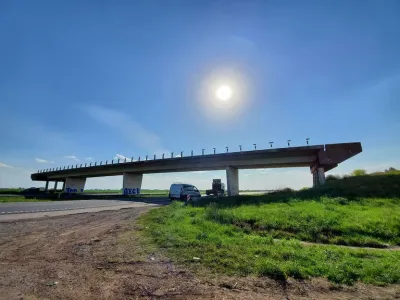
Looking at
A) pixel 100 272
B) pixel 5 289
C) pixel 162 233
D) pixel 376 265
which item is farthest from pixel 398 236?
pixel 5 289

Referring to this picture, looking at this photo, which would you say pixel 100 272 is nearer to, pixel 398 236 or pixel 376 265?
pixel 376 265

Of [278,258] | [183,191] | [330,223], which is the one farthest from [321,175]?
[278,258]

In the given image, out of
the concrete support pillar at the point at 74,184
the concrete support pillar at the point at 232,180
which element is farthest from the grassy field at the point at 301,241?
the concrete support pillar at the point at 74,184

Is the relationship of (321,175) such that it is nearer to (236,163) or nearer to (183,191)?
(236,163)

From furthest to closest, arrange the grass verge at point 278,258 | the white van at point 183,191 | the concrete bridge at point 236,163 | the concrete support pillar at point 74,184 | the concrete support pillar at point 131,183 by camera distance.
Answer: the concrete support pillar at point 74,184 < the concrete support pillar at point 131,183 < the white van at point 183,191 < the concrete bridge at point 236,163 < the grass verge at point 278,258

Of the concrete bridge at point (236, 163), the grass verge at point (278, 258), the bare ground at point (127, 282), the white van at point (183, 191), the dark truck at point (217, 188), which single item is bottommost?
the bare ground at point (127, 282)

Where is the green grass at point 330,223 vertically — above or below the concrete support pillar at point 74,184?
below

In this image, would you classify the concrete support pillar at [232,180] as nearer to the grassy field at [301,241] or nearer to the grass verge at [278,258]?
the grassy field at [301,241]

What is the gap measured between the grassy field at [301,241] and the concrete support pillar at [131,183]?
42.8 m

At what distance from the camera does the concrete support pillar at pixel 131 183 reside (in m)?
55.2

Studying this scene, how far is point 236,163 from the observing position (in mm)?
40594

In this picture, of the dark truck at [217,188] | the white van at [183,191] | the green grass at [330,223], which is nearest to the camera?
the green grass at [330,223]

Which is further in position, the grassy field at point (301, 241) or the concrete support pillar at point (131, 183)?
the concrete support pillar at point (131, 183)

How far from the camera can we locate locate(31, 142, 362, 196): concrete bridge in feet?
99.8
